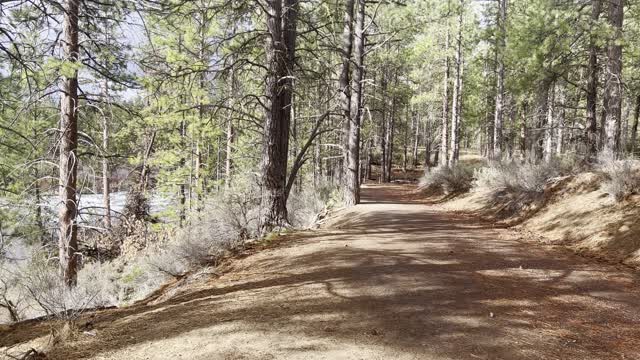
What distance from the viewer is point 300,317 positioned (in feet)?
13.7

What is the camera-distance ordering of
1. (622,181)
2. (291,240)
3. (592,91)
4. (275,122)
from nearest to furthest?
(291,240) < (622,181) < (275,122) < (592,91)

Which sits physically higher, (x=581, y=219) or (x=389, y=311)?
(x=581, y=219)

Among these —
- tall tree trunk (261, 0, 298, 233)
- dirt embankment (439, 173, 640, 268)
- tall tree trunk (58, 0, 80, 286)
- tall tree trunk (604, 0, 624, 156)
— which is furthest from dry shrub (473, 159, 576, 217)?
tall tree trunk (58, 0, 80, 286)

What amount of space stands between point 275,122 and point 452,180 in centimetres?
1287

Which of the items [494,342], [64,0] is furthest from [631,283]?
[64,0]

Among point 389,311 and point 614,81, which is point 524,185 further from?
point 389,311

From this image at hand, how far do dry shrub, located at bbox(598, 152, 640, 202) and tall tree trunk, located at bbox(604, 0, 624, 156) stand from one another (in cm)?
210

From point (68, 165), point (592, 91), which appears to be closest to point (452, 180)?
point (592, 91)

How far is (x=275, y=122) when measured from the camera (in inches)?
357

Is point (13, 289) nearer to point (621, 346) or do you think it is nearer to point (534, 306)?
point (534, 306)

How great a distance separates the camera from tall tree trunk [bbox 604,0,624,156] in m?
11.0

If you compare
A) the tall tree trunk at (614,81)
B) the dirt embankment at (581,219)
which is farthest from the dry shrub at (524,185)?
the tall tree trunk at (614,81)

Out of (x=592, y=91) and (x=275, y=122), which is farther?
(x=592, y=91)

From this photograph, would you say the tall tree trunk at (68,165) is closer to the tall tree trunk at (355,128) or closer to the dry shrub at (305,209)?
the dry shrub at (305,209)
